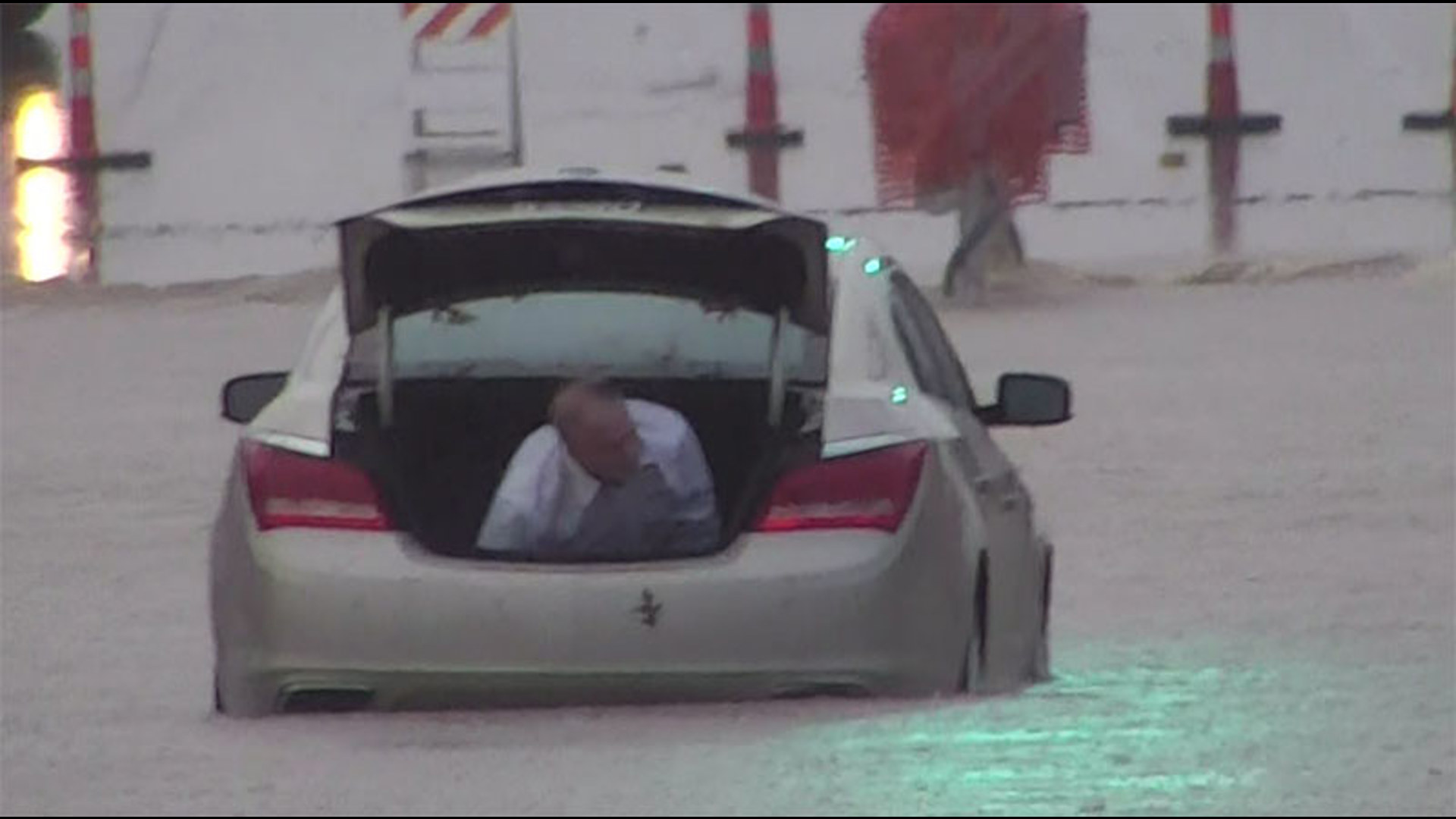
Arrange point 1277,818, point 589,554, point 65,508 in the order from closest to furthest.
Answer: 1. point 1277,818
2. point 589,554
3. point 65,508

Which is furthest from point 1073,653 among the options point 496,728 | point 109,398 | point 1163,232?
point 1163,232

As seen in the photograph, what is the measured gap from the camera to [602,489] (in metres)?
8.16

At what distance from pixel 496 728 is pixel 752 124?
553 inches

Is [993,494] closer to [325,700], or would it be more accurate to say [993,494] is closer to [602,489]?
[602,489]

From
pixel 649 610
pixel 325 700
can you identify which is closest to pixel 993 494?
pixel 649 610

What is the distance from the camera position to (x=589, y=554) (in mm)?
8008

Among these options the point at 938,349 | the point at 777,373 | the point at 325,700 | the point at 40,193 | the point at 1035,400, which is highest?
the point at 777,373

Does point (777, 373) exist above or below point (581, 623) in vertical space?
above

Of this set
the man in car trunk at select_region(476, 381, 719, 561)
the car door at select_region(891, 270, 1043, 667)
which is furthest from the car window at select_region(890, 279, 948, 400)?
the man in car trunk at select_region(476, 381, 719, 561)

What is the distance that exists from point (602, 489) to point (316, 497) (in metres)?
0.61

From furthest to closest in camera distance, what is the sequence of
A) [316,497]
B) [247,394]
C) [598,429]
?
[247,394]
[598,429]
[316,497]

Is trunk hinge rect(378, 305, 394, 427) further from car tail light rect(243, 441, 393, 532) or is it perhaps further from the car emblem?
the car emblem

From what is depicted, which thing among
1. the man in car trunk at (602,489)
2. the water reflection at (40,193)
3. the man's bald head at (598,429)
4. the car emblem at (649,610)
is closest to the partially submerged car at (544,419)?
the car emblem at (649,610)

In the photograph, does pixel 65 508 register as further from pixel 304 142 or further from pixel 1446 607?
pixel 304 142
